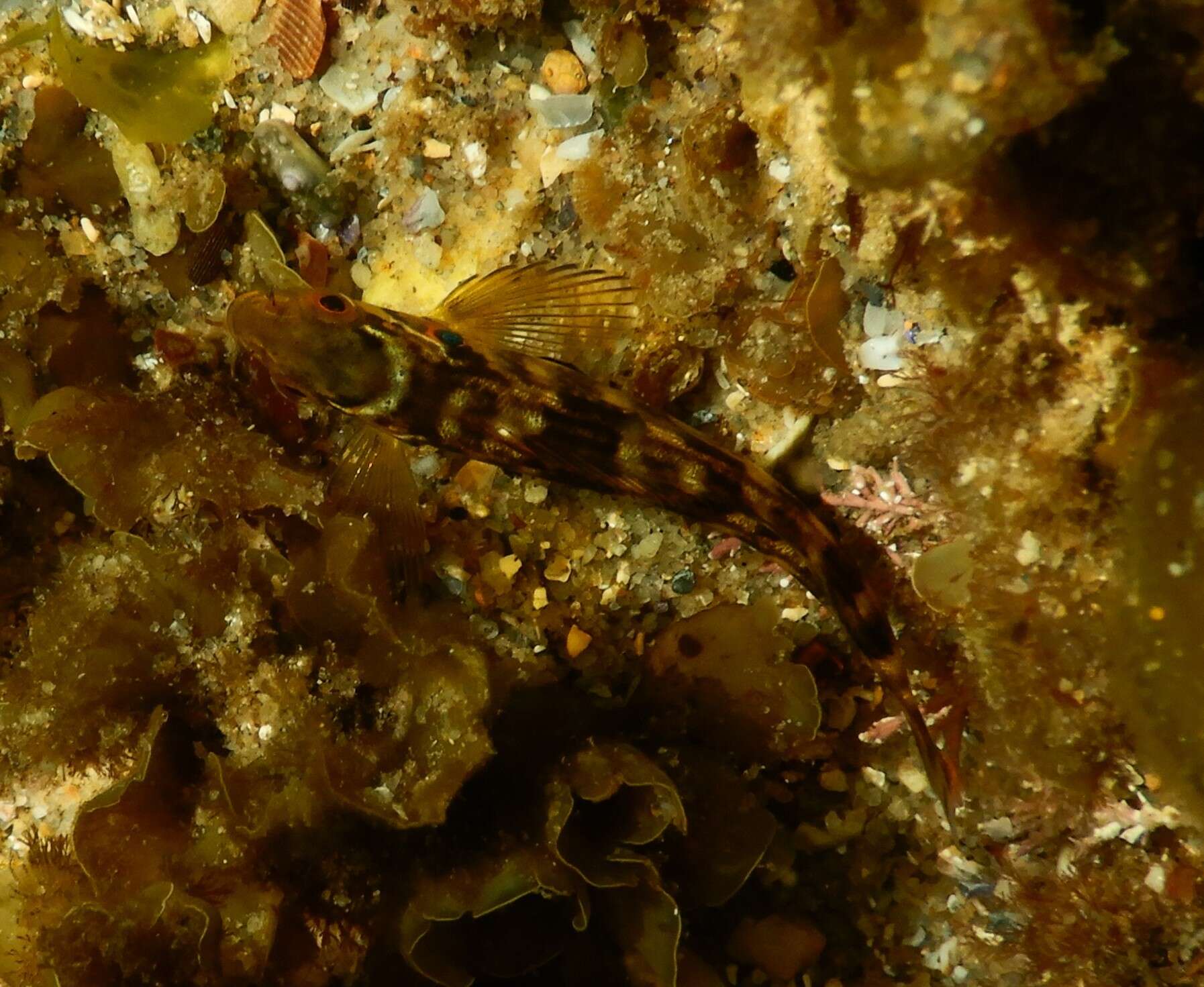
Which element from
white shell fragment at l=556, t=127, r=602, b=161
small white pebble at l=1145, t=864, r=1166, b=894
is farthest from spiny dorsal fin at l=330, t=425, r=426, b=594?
small white pebble at l=1145, t=864, r=1166, b=894

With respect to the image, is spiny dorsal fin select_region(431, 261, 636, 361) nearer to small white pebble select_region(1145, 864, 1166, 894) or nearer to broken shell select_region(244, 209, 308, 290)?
broken shell select_region(244, 209, 308, 290)

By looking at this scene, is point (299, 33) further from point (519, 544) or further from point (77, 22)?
point (519, 544)

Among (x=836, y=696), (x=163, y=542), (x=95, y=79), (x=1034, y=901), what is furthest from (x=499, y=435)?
(x=1034, y=901)

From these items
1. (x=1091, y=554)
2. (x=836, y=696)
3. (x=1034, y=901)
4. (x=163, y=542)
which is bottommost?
(x=1034, y=901)

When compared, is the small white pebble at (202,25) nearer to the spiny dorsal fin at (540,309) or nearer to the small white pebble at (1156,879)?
the spiny dorsal fin at (540,309)

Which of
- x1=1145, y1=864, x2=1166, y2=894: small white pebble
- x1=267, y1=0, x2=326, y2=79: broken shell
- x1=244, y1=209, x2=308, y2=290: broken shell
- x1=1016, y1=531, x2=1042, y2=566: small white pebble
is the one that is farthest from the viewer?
x1=244, y1=209, x2=308, y2=290: broken shell

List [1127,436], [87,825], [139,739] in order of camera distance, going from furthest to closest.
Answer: [139,739] < [87,825] < [1127,436]

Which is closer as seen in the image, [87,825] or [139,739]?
[87,825]

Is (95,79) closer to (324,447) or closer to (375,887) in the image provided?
(324,447)
